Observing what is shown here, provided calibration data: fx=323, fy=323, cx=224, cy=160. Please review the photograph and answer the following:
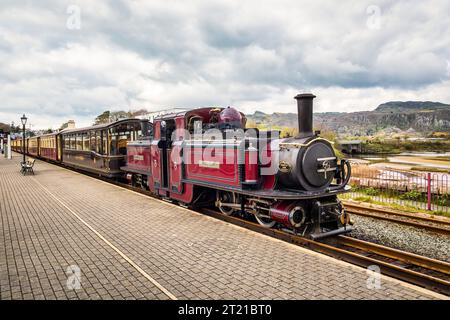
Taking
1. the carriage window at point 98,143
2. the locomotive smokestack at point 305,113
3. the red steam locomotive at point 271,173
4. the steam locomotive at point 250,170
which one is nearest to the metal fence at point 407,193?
the steam locomotive at point 250,170

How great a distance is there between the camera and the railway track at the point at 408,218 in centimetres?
798

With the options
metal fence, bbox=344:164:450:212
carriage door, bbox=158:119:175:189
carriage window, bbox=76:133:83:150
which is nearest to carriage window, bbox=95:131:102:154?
carriage window, bbox=76:133:83:150

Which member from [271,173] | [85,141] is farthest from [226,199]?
[85,141]

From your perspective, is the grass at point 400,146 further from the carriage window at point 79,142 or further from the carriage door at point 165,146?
the carriage door at point 165,146

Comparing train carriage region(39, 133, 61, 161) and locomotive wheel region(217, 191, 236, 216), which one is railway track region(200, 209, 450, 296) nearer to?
locomotive wheel region(217, 191, 236, 216)

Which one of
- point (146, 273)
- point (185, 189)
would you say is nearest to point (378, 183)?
point (185, 189)

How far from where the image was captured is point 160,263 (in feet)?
17.9

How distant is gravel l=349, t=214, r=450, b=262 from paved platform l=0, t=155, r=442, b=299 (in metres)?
2.36

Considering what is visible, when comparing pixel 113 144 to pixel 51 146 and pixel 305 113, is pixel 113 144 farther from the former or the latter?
pixel 51 146

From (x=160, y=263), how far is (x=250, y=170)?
2.75 metres

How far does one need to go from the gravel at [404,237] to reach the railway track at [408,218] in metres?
0.14

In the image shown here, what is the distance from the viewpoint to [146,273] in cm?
503

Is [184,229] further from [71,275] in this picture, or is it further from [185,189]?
[71,275]

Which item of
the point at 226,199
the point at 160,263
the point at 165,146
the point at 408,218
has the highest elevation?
the point at 165,146
